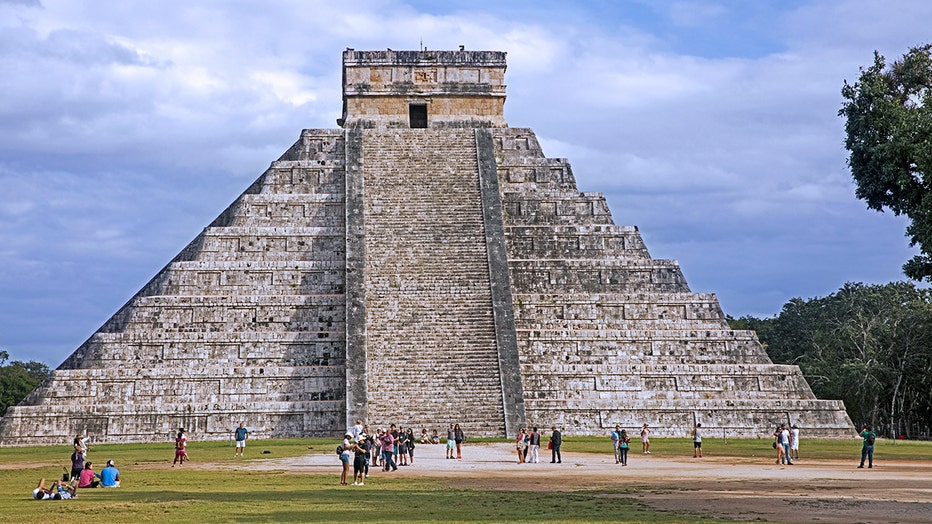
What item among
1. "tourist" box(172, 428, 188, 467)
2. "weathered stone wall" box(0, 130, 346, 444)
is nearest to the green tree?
"weathered stone wall" box(0, 130, 346, 444)

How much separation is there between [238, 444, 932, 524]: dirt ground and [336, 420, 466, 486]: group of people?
1.07 ft

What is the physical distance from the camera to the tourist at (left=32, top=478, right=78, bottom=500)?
1688 centimetres

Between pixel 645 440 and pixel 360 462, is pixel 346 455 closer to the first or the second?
pixel 360 462

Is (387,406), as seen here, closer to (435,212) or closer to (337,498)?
(435,212)

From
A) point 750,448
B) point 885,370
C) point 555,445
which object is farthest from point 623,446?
point 885,370

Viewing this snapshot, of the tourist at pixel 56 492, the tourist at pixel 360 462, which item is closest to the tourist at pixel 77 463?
the tourist at pixel 56 492

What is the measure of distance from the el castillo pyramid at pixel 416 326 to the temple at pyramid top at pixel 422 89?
133 cm

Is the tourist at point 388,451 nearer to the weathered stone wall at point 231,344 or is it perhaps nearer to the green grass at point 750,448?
the green grass at point 750,448

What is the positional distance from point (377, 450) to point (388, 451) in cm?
174

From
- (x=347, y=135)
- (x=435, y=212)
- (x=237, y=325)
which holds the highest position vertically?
(x=347, y=135)

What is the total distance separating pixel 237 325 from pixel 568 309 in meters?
9.02

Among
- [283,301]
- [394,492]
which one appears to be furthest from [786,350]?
[394,492]

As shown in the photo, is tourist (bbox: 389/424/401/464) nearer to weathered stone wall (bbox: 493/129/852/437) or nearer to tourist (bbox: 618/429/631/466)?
tourist (bbox: 618/429/631/466)

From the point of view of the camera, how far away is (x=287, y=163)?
38.2 m
